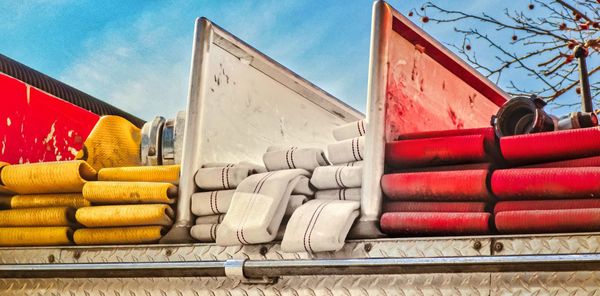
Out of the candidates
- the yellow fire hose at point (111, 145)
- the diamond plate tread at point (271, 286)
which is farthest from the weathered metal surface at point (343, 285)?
the yellow fire hose at point (111, 145)

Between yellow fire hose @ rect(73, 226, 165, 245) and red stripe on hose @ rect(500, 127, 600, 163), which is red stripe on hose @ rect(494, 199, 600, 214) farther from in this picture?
yellow fire hose @ rect(73, 226, 165, 245)

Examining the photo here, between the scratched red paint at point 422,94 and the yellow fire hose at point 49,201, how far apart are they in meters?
1.21

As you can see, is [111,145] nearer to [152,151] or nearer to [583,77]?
[152,151]

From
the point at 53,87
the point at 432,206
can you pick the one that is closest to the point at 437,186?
the point at 432,206

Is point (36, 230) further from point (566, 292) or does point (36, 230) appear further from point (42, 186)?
point (566, 292)

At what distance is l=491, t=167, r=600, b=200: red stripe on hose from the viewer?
6.37 feet

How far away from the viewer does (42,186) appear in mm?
2889

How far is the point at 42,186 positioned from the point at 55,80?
1118 millimetres

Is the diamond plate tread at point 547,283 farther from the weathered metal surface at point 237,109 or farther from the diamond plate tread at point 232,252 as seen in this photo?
the weathered metal surface at point 237,109

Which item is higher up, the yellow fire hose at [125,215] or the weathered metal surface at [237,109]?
the weathered metal surface at [237,109]

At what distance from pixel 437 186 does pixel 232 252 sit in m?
0.69

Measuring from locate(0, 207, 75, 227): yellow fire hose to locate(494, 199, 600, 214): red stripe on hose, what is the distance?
1.60m

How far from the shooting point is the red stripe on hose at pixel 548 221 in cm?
191

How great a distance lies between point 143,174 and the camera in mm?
2814
